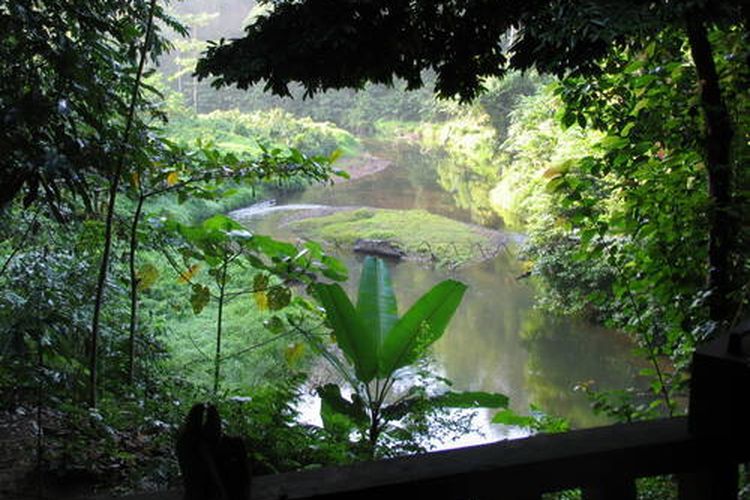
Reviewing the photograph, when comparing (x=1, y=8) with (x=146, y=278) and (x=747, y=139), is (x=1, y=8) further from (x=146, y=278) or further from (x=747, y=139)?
(x=747, y=139)

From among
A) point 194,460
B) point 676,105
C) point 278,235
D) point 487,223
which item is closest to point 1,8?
point 194,460

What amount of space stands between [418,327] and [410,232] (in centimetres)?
1049

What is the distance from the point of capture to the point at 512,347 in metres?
8.57

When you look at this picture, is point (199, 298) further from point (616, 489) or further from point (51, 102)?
point (616, 489)

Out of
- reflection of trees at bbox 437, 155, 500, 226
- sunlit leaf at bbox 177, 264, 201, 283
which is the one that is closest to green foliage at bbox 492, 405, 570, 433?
sunlit leaf at bbox 177, 264, 201, 283

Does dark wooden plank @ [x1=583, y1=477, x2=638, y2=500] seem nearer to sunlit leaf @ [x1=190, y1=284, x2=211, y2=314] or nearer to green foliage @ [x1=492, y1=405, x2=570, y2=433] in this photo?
green foliage @ [x1=492, y1=405, x2=570, y2=433]

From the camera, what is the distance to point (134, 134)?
2457mm

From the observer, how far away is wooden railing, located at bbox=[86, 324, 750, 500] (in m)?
0.71

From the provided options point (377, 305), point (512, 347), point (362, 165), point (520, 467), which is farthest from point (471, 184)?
point (520, 467)

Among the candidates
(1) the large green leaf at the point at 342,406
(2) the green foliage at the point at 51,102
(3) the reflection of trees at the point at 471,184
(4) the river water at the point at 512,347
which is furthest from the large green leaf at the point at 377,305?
(3) the reflection of trees at the point at 471,184

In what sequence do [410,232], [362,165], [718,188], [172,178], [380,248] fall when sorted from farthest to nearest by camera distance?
[362,165] → [410,232] → [380,248] → [172,178] → [718,188]

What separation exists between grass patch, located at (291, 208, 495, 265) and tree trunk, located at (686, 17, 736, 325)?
9952mm

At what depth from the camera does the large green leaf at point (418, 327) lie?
9.32 feet

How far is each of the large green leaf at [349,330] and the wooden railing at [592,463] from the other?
2.01m
